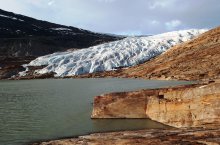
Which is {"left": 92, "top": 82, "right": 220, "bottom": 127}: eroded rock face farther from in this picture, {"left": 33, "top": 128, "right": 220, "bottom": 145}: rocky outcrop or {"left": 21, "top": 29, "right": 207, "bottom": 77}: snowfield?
{"left": 21, "top": 29, "right": 207, "bottom": 77}: snowfield

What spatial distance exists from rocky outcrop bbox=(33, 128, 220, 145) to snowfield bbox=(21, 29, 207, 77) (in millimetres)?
128963

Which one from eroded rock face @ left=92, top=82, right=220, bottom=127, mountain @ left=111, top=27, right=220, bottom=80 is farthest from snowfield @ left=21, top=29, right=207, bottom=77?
eroded rock face @ left=92, top=82, right=220, bottom=127

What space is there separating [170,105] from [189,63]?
62038mm

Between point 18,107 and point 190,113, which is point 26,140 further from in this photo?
point 18,107

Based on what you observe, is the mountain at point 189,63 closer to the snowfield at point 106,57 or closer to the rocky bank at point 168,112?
the snowfield at point 106,57

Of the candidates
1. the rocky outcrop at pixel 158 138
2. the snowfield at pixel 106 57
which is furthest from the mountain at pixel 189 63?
the rocky outcrop at pixel 158 138

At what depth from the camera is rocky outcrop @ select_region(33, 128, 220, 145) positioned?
72.4 ft

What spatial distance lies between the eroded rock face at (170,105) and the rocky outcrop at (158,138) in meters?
6.02

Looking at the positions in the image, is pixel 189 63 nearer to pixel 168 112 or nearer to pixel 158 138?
pixel 168 112

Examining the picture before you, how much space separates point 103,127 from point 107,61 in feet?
430

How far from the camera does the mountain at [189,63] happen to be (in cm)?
8588

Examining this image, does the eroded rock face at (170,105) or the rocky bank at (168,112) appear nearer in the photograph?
the rocky bank at (168,112)

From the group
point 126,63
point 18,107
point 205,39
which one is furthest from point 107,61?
point 18,107

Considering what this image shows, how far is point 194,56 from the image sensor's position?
99188 mm
